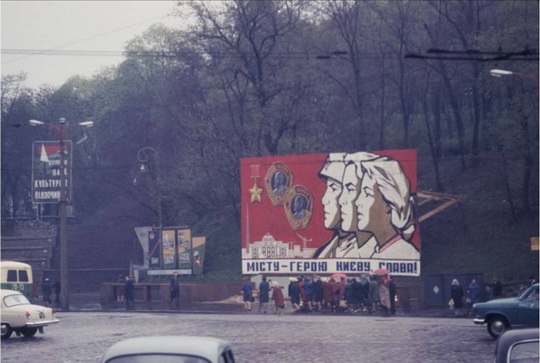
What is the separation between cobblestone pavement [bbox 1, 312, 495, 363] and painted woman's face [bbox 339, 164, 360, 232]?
6.65 m

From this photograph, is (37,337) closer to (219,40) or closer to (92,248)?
(219,40)

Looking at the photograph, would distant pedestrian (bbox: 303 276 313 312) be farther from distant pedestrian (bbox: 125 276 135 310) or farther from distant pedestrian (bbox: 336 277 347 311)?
distant pedestrian (bbox: 125 276 135 310)

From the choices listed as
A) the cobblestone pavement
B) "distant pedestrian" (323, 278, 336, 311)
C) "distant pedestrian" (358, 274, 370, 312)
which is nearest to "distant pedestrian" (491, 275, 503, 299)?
the cobblestone pavement

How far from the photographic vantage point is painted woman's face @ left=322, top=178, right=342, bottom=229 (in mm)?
43594

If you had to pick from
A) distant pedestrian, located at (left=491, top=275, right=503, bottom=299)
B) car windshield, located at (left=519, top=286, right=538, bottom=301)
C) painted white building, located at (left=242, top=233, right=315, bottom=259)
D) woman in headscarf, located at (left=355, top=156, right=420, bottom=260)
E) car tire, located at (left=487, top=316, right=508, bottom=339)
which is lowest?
car tire, located at (left=487, top=316, right=508, bottom=339)

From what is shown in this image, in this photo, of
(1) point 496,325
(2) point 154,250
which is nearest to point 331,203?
(2) point 154,250

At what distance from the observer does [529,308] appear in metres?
24.1

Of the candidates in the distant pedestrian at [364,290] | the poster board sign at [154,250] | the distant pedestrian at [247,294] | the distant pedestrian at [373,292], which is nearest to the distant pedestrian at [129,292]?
the poster board sign at [154,250]

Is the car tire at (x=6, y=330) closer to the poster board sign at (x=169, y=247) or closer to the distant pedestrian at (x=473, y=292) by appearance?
the distant pedestrian at (x=473, y=292)

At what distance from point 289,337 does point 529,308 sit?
23.4 feet

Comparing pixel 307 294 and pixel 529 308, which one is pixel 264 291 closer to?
pixel 307 294

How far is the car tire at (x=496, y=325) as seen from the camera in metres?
24.7

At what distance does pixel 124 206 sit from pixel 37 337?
5438 cm

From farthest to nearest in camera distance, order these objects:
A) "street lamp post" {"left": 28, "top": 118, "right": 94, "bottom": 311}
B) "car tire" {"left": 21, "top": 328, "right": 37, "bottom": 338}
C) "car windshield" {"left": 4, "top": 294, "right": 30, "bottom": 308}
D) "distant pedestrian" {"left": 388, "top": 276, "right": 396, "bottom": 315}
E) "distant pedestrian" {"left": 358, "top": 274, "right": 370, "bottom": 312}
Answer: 1. "street lamp post" {"left": 28, "top": 118, "right": 94, "bottom": 311}
2. "distant pedestrian" {"left": 358, "top": 274, "right": 370, "bottom": 312}
3. "distant pedestrian" {"left": 388, "top": 276, "right": 396, "bottom": 315}
4. "car tire" {"left": 21, "top": 328, "right": 37, "bottom": 338}
5. "car windshield" {"left": 4, "top": 294, "right": 30, "bottom": 308}
